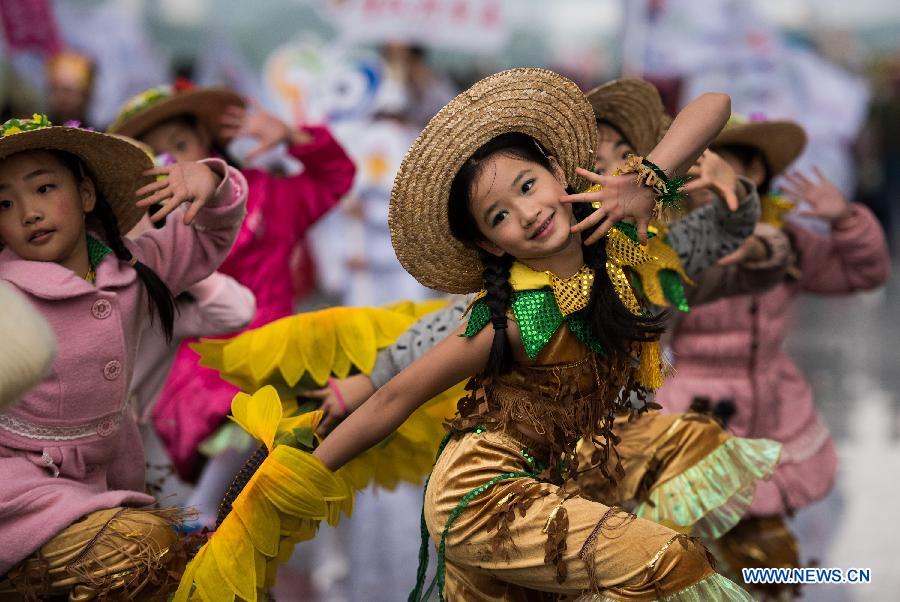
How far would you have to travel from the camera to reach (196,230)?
3.12m

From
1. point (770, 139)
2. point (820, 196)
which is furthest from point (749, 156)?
point (820, 196)

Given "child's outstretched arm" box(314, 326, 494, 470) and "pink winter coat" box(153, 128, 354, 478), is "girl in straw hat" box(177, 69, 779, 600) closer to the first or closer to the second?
"child's outstretched arm" box(314, 326, 494, 470)

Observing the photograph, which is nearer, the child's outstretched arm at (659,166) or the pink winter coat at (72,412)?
the child's outstretched arm at (659,166)

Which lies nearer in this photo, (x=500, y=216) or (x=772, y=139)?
(x=500, y=216)

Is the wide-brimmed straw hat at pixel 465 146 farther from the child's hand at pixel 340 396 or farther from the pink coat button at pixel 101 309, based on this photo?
the pink coat button at pixel 101 309

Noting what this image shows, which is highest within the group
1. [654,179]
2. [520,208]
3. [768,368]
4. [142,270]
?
[654,179]

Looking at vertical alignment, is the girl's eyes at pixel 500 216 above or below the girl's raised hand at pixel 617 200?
below

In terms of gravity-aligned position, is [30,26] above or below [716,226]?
below

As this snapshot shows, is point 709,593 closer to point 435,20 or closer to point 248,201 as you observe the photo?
point 248,201

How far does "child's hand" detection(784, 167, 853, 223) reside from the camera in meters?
4.22

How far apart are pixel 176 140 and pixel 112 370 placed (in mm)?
1626

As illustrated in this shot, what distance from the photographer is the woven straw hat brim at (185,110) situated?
13.6 feet

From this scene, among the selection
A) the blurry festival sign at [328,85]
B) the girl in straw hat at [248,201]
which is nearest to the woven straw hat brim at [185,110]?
A: the girl in straw hat at [248,201]

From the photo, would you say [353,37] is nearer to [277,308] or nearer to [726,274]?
[277,308]
